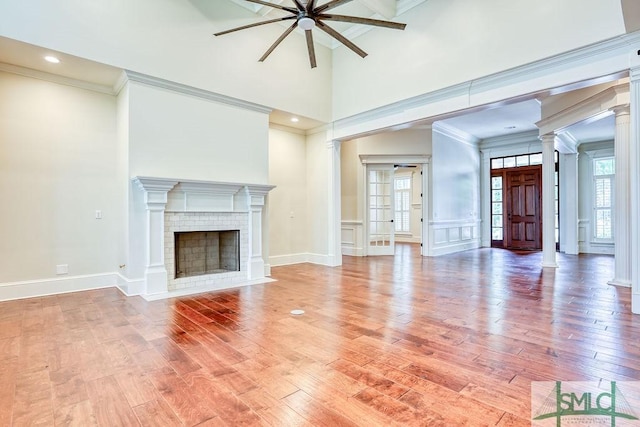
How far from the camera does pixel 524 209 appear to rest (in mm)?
9867

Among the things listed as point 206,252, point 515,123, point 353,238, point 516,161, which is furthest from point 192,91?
point 516,161

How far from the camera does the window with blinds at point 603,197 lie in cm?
858

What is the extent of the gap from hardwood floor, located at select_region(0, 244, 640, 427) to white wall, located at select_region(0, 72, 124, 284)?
0.65 metres

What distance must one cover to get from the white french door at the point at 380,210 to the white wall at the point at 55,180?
576cm

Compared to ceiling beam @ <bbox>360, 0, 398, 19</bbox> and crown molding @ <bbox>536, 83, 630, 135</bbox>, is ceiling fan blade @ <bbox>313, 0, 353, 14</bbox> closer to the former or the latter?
ceiling beam @ <bbox>360, 0, 398, 19</bbox>

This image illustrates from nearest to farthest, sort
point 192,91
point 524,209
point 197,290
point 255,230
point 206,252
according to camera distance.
Result: point 197,290, point 192,91, point 206,252, point 255,230, point 524,209

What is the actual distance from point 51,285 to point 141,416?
3759 mm

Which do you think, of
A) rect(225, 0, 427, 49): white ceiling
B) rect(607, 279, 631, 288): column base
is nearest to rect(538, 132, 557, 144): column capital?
rect(607, 279, 631, 288): column base

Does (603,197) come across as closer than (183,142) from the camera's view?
No

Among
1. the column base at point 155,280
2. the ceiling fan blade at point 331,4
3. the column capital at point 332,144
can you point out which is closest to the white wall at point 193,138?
the column base at point 155,280

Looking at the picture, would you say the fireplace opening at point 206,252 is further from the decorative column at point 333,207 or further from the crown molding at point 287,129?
the crown molding at point 287,129

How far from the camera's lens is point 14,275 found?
4082 millimetres

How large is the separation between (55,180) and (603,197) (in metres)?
12.1

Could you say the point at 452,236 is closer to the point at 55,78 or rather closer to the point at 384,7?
the point at 384,7
